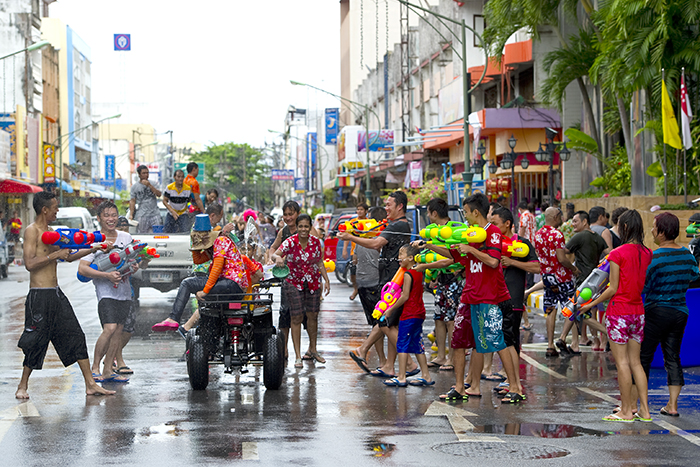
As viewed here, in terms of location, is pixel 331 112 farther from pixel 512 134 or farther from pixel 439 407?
pixel 439 407

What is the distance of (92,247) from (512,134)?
2468 centimetres

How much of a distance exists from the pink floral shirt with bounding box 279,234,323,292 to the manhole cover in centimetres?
434

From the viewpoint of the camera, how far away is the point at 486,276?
8758 mm

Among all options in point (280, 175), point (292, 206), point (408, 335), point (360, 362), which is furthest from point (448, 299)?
point (280, 175)

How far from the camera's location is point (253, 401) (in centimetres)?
879

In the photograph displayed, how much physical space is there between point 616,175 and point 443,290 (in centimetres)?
1502

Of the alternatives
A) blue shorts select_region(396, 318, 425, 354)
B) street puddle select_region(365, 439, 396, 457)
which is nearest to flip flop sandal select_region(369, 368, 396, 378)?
blue shorts select_region(396, 318, 425, 354)

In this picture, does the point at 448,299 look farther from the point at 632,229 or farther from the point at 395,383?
the point at 632,229

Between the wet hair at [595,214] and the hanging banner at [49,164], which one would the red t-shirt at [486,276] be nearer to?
the wet hair at [595,214]

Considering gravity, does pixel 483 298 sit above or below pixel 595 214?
below

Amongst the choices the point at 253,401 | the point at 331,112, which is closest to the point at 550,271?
the point at 253,401

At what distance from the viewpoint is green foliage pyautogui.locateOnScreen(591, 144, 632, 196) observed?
78.8ft

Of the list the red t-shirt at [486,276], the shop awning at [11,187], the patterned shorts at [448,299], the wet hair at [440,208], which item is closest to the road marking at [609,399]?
the patterned shorts at [448,299]

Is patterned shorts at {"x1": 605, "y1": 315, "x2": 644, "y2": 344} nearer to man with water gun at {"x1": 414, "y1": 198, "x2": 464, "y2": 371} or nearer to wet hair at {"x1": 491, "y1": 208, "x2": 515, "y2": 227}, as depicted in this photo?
man with water gun at {"x1": 414, "y1": 198, "x2": 464, "y2": 371}
